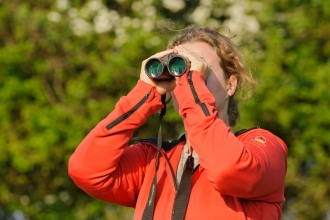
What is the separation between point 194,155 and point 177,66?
0.37 m

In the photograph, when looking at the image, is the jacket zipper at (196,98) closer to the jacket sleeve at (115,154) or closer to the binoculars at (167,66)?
the binoculars at (167,66)

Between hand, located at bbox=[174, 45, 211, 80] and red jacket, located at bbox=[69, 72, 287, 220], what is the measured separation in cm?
4

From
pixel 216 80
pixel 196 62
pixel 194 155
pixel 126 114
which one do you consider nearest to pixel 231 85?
pixel 216 80

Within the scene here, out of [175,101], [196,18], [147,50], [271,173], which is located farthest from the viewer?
[196,18]

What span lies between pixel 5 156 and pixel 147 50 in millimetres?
2302

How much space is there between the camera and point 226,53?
131 inches

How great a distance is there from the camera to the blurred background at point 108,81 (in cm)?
916

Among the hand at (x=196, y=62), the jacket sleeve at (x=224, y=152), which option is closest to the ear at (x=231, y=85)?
the hand at (x=196, y=62)

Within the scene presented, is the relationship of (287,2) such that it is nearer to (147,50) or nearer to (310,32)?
(310,32)

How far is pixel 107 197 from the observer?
10.7ft

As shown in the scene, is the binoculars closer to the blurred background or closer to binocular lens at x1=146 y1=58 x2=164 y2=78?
binocular lens at x1=146 y1=58 x2=164 y2=78

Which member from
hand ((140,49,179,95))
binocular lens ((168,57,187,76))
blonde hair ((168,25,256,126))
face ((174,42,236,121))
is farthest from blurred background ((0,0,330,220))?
binocular lens ((168,57,187,76))

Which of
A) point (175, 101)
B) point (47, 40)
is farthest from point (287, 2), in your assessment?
point (175, 101)

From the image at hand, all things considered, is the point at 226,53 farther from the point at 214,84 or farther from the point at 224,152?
the point at 224,152
